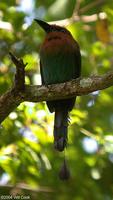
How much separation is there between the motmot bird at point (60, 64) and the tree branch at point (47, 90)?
733mm

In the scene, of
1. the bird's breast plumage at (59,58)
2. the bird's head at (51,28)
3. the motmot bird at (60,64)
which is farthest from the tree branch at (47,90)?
the bird's head at (51,28)

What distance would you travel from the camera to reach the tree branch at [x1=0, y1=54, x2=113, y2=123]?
397 cm

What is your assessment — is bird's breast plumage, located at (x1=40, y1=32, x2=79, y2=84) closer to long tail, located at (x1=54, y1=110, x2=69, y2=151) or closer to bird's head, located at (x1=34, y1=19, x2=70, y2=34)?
bird's head, located at (x1=34, y1=19, x2=70, y2=34)

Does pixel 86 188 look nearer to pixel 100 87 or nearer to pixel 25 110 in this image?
pixel 25 110

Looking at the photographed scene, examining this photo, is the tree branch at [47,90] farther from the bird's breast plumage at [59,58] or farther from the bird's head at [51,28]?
the bird's head at [51,28]

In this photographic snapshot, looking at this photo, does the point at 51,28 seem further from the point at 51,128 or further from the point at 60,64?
the point at 51,128

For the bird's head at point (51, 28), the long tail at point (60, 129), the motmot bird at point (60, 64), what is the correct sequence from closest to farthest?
the long tail at point (60, 129), the motmot bird at point (60, 64), the bird's head at point (51, 28)

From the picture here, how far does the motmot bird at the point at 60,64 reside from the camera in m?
4.96

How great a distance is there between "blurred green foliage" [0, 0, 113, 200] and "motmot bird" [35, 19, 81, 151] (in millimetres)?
106

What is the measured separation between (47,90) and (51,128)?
0.94 metres

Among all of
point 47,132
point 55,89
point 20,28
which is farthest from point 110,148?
point 20,28

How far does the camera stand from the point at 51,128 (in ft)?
16.5

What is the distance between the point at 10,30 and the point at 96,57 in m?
0.92

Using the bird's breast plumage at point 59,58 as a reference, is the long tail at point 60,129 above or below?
below
